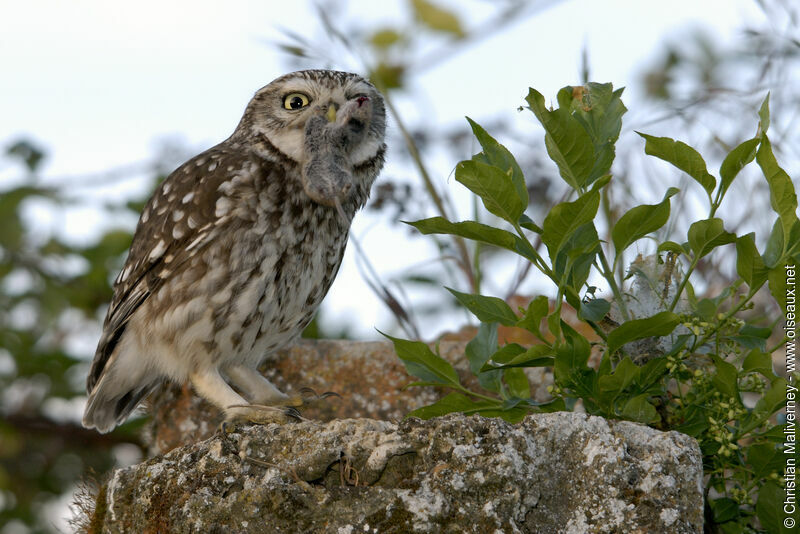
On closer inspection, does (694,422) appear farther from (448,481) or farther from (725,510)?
(448,481)

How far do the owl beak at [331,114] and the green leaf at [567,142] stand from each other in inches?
49.1

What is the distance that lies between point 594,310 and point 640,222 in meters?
0.21

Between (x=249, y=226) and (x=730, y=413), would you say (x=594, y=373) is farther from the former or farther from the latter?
(x=249, y=226)

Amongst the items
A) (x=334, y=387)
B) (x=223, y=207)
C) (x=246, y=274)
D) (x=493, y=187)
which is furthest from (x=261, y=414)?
(x=493, y=187)

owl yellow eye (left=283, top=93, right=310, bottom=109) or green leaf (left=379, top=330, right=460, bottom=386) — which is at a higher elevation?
owl yellow eye (left=283, top=93, right=310, bottom=109)

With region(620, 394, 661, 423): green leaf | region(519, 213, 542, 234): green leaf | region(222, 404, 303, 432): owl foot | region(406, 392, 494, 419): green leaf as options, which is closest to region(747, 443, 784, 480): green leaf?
region(620, 394, 661, 423): green leaf

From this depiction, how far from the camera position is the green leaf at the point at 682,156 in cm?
200

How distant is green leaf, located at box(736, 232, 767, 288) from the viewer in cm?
199

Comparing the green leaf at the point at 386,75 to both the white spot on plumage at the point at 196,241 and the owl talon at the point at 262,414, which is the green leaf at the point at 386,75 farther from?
the owl talon at the point at 262,414

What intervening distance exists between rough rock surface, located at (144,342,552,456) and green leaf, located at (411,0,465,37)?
1.12 meters

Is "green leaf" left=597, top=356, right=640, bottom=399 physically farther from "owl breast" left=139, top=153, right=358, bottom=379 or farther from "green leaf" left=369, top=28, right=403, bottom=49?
"green leaf" left=369, top=28, right=403, bottom=49

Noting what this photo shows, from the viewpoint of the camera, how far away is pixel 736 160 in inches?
77.7

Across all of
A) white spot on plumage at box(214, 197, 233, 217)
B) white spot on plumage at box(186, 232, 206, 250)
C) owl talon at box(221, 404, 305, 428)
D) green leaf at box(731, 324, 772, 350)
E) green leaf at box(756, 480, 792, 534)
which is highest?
white spot on plumage at box(214, 197, 233, 217)

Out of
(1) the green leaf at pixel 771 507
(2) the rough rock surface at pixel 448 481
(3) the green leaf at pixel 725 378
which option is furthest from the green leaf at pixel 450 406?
(1) the green leaf at pixel 771 507
